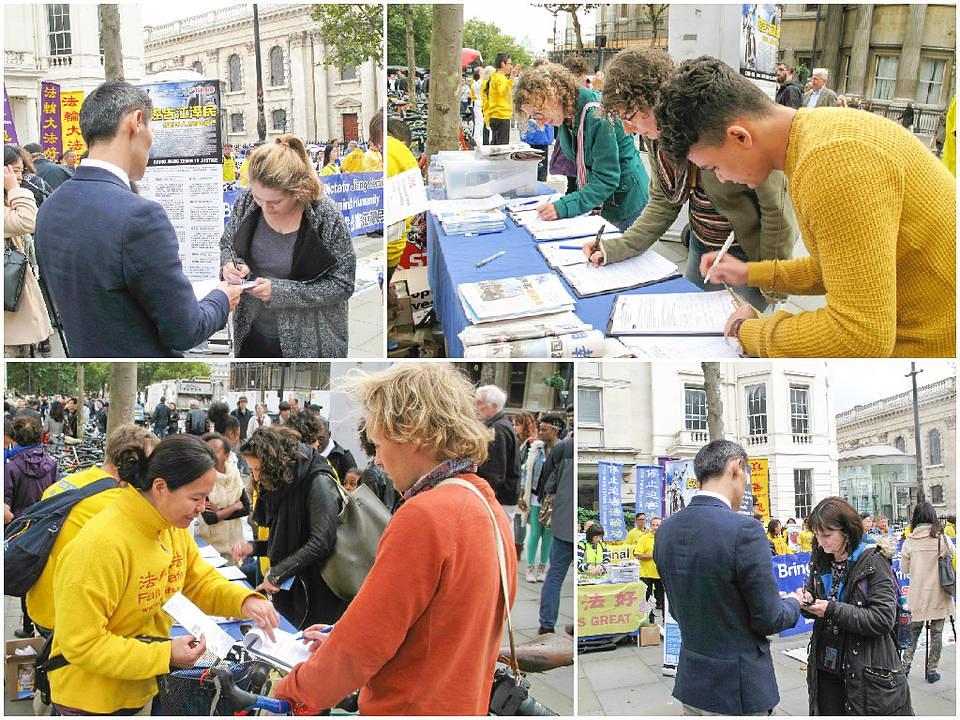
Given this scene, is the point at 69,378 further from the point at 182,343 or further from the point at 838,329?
the point at 838,329

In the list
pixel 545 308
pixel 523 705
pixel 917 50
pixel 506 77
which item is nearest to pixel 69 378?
pixel 545 308

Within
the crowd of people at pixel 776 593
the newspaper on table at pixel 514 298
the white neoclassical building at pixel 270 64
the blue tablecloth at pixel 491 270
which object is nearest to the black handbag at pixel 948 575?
the crowd of people at pixel 776 593

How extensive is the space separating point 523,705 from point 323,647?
1.31 m

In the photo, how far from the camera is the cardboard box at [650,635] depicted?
8.46ft

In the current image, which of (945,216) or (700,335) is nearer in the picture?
(945,216)

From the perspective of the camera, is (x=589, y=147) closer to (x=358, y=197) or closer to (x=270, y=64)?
(x=358, y=197)

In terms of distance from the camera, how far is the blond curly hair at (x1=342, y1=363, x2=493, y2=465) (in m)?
1.51

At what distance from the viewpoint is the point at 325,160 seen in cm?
291

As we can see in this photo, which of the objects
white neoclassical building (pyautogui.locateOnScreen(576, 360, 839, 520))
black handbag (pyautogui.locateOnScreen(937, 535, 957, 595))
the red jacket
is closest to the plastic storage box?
white neoclassical building (pyautogui.locateOnScreen(576, 360, 839, 520))

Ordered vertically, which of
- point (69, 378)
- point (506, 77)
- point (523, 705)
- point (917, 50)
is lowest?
point (523, 705)

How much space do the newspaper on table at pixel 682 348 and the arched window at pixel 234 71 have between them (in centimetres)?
173

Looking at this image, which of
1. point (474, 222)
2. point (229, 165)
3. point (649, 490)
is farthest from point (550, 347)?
point (474, 222)

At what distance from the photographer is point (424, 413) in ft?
4.93

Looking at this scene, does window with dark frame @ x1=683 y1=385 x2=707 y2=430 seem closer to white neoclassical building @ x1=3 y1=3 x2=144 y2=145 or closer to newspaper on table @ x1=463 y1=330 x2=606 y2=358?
newspaper on table @ x1=463 y1=330 x2=606 y2=358
